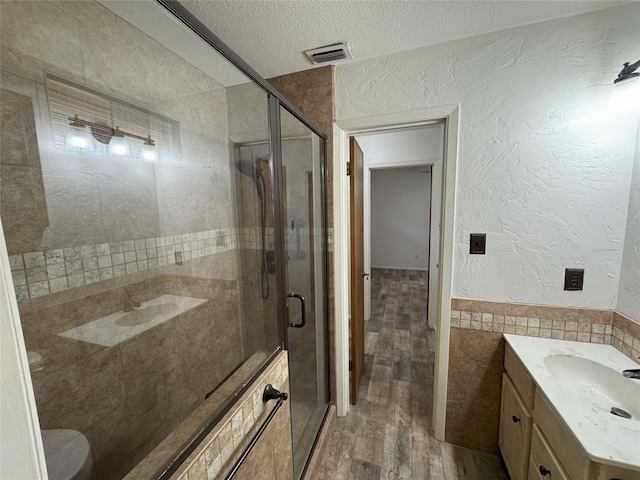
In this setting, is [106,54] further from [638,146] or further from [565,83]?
[638,146]

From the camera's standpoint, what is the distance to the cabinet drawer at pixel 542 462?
37.8 inches

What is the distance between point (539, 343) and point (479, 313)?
1.00ft

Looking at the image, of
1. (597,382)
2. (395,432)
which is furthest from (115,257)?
(597,382)

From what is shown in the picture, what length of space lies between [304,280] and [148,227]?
93 centimetres

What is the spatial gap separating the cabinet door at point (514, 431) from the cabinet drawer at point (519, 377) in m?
0.04

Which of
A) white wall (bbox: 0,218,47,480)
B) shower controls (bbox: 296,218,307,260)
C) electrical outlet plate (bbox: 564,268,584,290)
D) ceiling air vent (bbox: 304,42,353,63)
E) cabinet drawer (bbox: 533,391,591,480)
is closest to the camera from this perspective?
white wall (bbox: 0,218,47,480)

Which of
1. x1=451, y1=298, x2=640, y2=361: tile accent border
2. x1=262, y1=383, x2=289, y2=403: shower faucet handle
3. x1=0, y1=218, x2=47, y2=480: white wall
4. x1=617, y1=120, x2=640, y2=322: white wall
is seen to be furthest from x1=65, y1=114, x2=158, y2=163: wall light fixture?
x1=617, y1=120, x2=640, y2=322: white wall

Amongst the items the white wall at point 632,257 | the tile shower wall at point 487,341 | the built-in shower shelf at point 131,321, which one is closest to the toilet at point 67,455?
the built-in shower shelf at point 131,321

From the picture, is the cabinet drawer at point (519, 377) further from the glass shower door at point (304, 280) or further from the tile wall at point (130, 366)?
the tile wall at point (130, 366)

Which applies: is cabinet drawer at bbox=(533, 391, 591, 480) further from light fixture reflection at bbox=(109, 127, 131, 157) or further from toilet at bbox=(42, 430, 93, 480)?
light fixture reflection at bbox=(109, 127, 131, 157)

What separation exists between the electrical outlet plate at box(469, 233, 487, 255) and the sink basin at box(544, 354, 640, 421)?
61 centimetres

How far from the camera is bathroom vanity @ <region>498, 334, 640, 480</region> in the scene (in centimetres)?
80

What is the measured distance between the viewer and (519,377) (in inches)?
50.9

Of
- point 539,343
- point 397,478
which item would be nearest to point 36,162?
point 397,478
